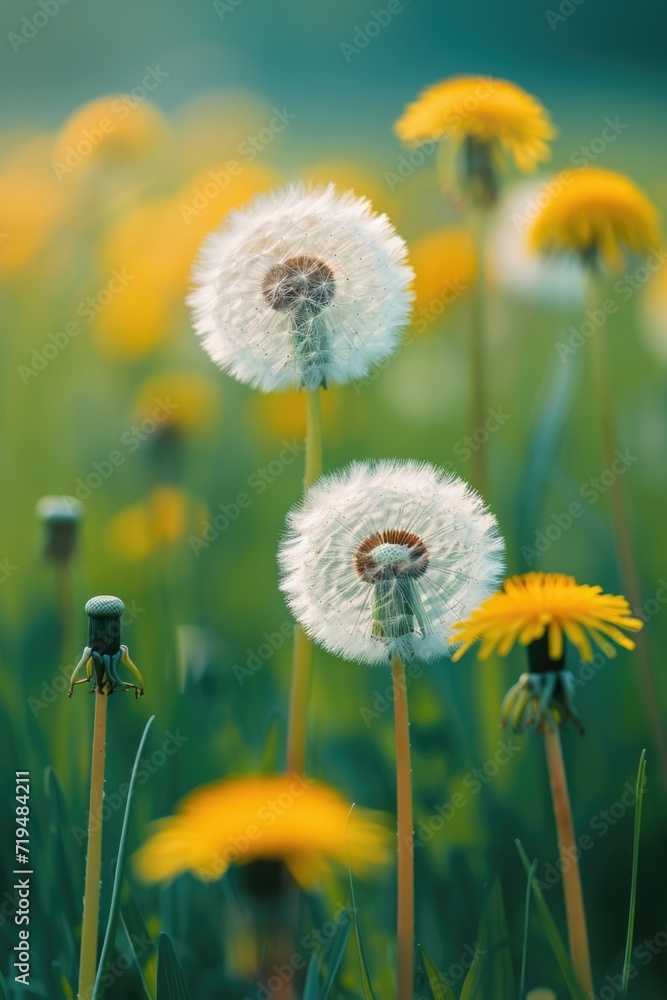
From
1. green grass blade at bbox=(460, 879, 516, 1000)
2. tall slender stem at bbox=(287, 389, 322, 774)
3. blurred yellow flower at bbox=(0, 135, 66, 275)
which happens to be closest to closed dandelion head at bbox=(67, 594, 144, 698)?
tall slender stem at bbox=(287, 389, 322, 774)

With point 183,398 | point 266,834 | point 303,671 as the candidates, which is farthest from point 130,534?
point 266,834

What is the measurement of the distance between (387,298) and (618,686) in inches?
11.9

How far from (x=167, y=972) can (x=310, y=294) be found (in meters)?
0.34

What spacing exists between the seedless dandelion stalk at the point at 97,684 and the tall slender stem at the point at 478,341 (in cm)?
30

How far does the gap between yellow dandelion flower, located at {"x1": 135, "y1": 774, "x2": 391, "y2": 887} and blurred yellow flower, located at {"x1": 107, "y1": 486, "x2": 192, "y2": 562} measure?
25 cm

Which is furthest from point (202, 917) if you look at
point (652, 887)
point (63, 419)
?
point (63, 419)

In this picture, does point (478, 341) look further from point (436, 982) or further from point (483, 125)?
point (436, 982)

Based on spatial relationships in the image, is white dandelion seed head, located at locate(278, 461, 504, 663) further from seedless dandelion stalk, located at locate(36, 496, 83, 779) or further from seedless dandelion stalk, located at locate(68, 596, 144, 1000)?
seedless dandelion stalk, located at locate(36, 496, 83, 779)

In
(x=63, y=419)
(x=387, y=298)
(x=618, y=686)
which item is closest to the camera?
(x=387, y=298)

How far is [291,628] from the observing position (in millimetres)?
634

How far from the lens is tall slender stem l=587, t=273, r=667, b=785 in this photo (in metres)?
0.62

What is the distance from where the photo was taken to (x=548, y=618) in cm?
41

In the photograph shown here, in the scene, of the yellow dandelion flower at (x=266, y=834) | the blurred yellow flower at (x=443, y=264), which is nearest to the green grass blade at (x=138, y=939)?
the yellow dandelion flower at (x=266, y=834)

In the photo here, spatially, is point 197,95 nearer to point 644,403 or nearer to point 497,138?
point 497,138
